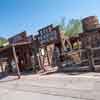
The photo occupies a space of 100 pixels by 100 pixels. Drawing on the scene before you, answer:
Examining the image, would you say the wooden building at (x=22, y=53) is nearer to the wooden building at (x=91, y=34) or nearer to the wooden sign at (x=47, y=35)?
the wooden sign at (x=47, y=35)

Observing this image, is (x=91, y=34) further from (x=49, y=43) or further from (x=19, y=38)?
(x=19, y=38)

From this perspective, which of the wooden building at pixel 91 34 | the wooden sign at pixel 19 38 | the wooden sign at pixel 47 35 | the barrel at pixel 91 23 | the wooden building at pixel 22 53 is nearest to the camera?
the wooden building at pixel 91 34

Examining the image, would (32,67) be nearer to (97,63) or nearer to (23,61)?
(23,61)

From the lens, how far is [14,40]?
26391mm

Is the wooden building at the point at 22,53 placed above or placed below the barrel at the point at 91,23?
below

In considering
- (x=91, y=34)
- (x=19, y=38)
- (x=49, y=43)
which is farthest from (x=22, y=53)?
(x=91, y=34)

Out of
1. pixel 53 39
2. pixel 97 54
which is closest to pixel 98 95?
pixel 97 54

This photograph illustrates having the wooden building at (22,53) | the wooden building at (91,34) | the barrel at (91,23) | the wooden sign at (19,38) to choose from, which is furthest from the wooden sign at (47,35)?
the barrel at (91,23)

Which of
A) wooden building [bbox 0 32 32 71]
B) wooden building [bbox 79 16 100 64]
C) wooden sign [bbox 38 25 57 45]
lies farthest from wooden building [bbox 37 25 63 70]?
wooden building [bbox 79 16 100 64]

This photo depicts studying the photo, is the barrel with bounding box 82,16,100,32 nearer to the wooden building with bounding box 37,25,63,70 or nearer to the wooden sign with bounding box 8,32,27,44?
the wooden building with bounding box 37,25,63,70

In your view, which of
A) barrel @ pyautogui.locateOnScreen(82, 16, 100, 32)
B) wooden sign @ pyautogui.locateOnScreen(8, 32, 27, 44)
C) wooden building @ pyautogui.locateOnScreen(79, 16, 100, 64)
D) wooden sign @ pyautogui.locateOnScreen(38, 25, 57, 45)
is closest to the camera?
wooden building @ pyautogui.locateOnScreen(79, 16, 100, 64)

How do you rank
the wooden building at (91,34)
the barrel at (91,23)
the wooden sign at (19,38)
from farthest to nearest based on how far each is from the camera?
the wooden sign at (19,38)
the barrel at (91,23)
the wooden building at (91,34)

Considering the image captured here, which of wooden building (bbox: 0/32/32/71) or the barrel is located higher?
the barrel

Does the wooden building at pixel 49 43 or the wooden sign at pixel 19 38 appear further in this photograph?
the wooden sign at pixel 19 38
